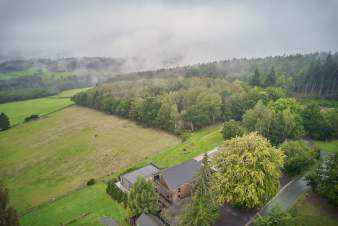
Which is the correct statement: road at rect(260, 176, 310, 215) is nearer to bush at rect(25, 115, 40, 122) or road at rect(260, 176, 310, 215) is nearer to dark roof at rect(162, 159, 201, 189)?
Answer: dark roof at rect(162, 159, 201, 189)

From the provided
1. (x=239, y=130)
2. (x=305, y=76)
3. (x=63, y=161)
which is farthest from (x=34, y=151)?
(x=305, y=76)

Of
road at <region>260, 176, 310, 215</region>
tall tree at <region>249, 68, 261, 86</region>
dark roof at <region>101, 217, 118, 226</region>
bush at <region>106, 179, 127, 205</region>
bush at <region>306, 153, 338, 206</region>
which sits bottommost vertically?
dark roof at <region>101, 217, 118, 226</region>

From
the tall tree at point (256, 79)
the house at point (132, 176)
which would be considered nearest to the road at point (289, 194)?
the house at point (132, 176)

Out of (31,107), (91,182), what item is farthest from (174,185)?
(31,107)

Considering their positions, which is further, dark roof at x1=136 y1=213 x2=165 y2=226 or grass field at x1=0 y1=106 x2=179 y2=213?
grass field at x1=0 y1=106 x2=179 y2=213

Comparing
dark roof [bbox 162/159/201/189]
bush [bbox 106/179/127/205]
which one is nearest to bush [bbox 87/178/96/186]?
bush [bbox 106/179/127/205]

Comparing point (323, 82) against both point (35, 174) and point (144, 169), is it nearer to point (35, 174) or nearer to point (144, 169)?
point (144, 169)
